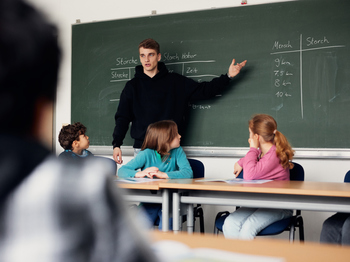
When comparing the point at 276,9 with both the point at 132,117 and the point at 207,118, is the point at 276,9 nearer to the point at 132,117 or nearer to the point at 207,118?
the point at 207,118

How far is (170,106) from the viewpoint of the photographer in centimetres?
379

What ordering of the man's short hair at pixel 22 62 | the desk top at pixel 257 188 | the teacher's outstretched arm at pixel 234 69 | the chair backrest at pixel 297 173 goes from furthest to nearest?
the teacher's outstretched arm at pixel 234 69, the chair backrest at pixel 297 173, the desk top at pixel 257 188, the man's short hair at pixel 22 62

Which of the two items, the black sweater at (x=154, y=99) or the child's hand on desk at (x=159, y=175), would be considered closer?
the child's hand on desk at (x=159, y=175)

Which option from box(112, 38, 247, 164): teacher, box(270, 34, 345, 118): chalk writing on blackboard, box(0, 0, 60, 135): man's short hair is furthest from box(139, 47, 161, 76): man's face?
box(0, 0, 60, 135): man's short hair

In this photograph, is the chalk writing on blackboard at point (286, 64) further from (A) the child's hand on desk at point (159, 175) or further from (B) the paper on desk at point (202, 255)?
(B) the paper on desk at point (202, 255)

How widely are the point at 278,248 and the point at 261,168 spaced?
1.96m

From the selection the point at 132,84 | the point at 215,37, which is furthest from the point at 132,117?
the point at 215,37

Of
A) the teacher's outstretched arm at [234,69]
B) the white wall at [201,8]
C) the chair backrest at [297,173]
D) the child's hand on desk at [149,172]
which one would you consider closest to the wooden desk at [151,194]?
the child's hand on desk at [149,172]

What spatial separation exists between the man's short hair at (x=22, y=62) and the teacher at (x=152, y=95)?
11.1ft

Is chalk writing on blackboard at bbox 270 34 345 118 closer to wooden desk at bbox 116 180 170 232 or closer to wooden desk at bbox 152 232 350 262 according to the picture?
wooden desk at bbox 116 180 170 232

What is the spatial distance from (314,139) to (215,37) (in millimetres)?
1384

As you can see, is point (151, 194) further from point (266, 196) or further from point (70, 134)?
point (70, 134)

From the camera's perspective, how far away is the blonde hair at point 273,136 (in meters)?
2.73

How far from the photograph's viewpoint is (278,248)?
80 cm
